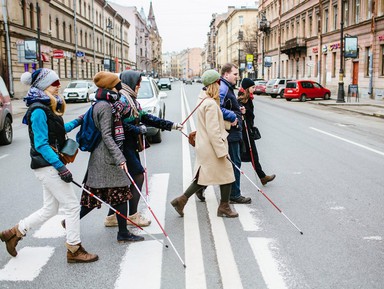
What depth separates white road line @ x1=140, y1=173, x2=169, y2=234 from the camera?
545 cm

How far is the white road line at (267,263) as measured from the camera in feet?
12.6

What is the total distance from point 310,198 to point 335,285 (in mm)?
2977

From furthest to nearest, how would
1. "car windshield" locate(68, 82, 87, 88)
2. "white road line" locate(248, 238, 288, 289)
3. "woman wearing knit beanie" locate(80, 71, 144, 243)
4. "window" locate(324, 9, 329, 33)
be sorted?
"window" locate(324, 9, 329, 33)
"car windshield" locate(68, 82, 87, 88)
"woman wearing knit beanie" locate(80, 71, 144, 243)
"white road line" locate(248, 238, 288, 289)

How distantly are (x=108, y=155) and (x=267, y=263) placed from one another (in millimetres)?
1790

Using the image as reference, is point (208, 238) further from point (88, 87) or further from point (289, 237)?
point (88, 87)

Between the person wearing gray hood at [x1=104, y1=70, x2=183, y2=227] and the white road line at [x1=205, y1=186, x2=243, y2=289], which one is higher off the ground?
the person wearing gray hood at [x1=104, y1=70, x2=183, y2=227]

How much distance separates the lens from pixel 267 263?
4.26 m

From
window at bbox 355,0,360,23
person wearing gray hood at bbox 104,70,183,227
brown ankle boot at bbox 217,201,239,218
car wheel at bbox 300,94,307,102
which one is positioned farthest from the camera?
window at bbox 355,0,360,23

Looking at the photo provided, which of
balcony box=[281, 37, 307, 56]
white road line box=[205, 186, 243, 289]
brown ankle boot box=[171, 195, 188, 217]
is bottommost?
white road line box=[205, 186, 243, 289]

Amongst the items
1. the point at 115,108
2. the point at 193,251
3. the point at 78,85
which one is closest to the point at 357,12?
the point at 78,85

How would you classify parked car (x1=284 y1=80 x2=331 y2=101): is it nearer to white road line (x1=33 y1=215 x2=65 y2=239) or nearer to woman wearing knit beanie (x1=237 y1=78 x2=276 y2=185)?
woman wearing knit beanie (x1=237 y1=78 x2=276 y2=185)

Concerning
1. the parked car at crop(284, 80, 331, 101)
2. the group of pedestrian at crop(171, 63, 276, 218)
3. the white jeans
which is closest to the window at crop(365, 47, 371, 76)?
the parked car at crop(284, 80, 331, 101)

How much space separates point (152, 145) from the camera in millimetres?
12172

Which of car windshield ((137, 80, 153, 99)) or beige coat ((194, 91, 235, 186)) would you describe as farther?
car windshield ((137, 80, 153, 99))
